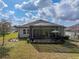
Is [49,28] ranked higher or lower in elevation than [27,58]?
higher

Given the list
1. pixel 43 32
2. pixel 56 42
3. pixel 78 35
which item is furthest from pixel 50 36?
pixel 78 35

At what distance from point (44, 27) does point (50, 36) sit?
2.14m

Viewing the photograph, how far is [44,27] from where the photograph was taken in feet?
106

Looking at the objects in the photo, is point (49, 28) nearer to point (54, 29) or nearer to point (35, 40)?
point (54, 29)

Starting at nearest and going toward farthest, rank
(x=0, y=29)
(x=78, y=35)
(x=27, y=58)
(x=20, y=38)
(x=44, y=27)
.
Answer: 1. (x=27, y=58)
2. (x=0, y=29)
3. (x=44, y=27)
4. (x=20, y=38)
5. (x=78, y=35)

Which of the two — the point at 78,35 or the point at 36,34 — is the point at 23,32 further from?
the point at 78,35

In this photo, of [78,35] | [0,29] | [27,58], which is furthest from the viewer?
[78,35]

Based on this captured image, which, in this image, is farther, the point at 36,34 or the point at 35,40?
the point at 36,34

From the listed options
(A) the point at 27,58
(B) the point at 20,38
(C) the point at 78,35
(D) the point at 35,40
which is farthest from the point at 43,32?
(A) the point at 27,58

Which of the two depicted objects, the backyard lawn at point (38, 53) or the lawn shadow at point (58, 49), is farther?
the lawn shadow at point (58, 49)

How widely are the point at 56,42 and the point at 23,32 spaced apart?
35.3 feet

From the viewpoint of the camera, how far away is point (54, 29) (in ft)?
107

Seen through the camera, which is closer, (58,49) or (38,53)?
(38,53)

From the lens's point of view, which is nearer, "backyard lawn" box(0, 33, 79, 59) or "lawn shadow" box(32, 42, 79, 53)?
"backyard lawn" box(0, 33, 79, 59)
